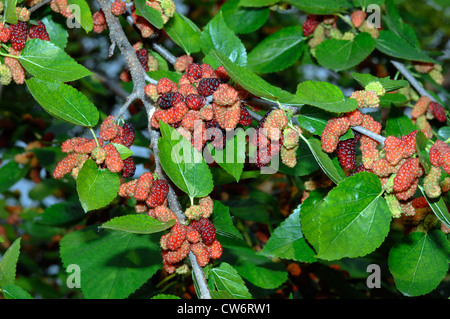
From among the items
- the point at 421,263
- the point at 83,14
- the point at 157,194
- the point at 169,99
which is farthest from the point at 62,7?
the point at 421,263

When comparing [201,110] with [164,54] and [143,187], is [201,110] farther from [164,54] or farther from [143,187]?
[164,54]

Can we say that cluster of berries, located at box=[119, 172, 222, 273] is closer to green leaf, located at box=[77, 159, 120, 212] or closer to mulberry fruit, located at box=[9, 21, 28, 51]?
green leaf, located at box=[77, 159, 120, 212]

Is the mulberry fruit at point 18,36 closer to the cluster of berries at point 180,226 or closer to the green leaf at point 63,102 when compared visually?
the green leaf at point 63,102

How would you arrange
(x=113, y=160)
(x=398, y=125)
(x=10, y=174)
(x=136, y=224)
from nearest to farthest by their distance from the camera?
(x=136, y=224) → (x=113, y=160) → (x=398, y=125) → (x=10, y=174)

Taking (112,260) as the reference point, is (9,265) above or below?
above

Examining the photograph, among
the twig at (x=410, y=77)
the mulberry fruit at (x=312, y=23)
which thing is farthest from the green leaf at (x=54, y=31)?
the twig at (x=410, y=77)
